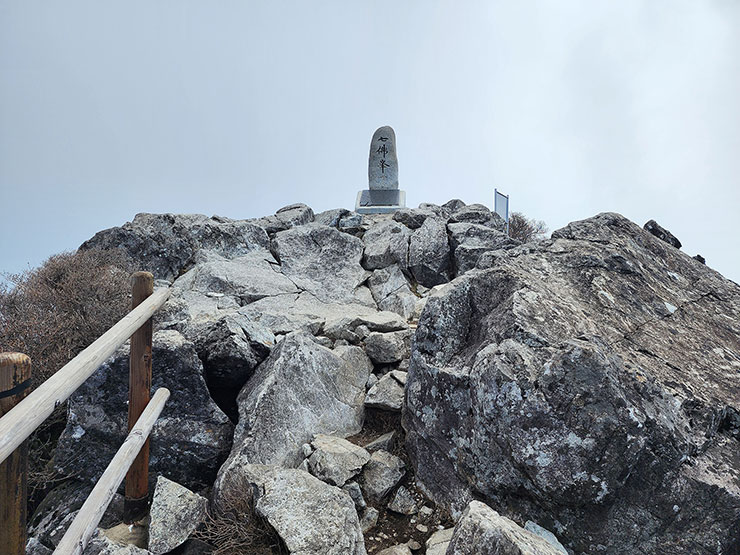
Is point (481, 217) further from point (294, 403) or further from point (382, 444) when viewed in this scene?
point (294, 403)

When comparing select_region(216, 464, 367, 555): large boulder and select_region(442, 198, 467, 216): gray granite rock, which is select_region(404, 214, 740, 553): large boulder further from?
select_region(442, 198, 467, 216): gray granite rock

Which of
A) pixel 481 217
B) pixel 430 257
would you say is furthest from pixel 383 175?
pixel 430 257

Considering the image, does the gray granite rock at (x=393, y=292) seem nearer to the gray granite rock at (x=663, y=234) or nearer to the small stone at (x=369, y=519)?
the gray granite rock at (x=663, y=234)

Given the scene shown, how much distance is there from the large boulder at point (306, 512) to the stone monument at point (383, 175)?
19.3m

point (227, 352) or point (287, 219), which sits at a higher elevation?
point (287, 219)

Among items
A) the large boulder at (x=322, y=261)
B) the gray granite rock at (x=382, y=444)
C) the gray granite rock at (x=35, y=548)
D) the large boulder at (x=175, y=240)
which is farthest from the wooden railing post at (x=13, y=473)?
the large boulder at (x=175, y=240)

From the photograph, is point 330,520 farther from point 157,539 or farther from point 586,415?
point 586,415

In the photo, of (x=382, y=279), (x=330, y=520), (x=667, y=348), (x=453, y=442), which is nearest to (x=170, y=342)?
(x=330, y=520)

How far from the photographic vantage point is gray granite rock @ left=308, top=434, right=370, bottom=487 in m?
4.84

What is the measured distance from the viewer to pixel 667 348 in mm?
5281

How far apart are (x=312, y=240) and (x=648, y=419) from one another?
14081mm

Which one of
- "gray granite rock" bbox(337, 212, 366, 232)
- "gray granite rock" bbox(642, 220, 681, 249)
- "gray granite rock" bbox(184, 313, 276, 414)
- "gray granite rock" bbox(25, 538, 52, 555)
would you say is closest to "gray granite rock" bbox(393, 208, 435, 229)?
"gray granite rock" bbox(337, 212, 366, 232)

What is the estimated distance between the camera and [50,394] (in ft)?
8.33

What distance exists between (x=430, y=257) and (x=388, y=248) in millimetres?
1730
